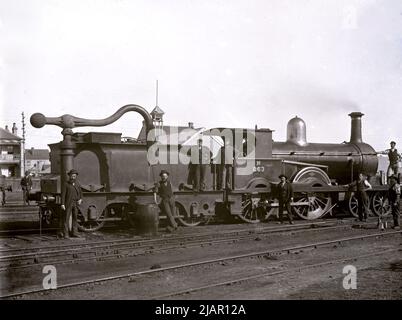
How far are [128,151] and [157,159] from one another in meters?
0.85

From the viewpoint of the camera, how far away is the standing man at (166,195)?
39.9 ft

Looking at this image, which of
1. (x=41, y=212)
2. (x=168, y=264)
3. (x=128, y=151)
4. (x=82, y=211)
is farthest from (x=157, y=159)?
(x=168, y=264)

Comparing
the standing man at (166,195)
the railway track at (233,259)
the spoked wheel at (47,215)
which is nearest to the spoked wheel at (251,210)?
the standing man at (166,195)

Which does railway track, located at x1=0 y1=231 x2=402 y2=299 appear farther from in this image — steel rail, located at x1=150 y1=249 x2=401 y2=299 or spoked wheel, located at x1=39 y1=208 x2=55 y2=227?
spoked wheel, located at x1=39 y1=208 x2=55 y2=227

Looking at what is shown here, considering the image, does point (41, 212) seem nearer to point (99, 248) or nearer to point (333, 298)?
point (99, 248)

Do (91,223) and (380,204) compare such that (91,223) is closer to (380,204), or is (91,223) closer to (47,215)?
(47,215)

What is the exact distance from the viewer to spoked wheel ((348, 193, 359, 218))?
16156 mm

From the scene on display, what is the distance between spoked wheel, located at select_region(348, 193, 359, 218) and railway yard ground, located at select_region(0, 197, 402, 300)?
2.87 metres

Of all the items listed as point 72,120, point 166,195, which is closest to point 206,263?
point 166,195

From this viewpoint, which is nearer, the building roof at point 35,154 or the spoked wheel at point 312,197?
the spoked wheel at point 312,197

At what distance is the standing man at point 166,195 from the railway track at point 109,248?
85 cm

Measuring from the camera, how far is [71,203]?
10953 millimetres

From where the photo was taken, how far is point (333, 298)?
20.7ft

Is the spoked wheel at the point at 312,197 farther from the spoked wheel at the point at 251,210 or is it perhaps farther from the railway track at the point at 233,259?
the railway track at the point at 233,259
